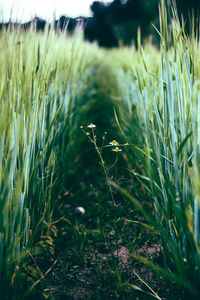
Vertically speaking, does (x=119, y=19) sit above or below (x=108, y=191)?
above

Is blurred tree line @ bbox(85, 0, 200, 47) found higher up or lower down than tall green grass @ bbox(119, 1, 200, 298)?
higher up

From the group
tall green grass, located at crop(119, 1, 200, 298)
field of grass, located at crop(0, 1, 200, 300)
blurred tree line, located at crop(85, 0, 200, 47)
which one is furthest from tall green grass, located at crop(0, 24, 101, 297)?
blurred tree line, located at crop(85, 0, 200, 47)

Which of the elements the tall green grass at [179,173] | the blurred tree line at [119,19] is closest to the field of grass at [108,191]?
the tall green grass at [179,173]

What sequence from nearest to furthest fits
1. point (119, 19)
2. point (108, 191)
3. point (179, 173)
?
point (179, 173) < point (108, 191) < point (119, 19)

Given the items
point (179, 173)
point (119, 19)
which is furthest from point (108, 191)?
point (119, 19)

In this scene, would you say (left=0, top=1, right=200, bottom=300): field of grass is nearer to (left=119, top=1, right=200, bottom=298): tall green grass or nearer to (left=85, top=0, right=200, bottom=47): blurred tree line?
(left=119, top=1, right=200, bottom=298): tall green grass

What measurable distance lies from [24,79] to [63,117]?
53 cm

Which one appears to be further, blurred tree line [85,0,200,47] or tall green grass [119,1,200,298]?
blurred tree line [85,0,200,47]

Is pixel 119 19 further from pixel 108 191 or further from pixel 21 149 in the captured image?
pixel 21 149

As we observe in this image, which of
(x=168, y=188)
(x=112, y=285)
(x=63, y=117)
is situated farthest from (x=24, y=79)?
(x=112, y=285)

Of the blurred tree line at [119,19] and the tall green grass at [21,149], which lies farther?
the blurred tree line at [119,19]

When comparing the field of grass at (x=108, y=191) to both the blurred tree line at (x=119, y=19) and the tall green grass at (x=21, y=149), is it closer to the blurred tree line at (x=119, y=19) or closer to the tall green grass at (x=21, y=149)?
the tall green grass at (x=21, y=149)

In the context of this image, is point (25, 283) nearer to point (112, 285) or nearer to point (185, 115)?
point (112, 285)

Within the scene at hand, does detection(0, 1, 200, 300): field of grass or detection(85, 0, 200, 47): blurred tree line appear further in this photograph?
detection(85, 0, 200, 47): blurred tree line
